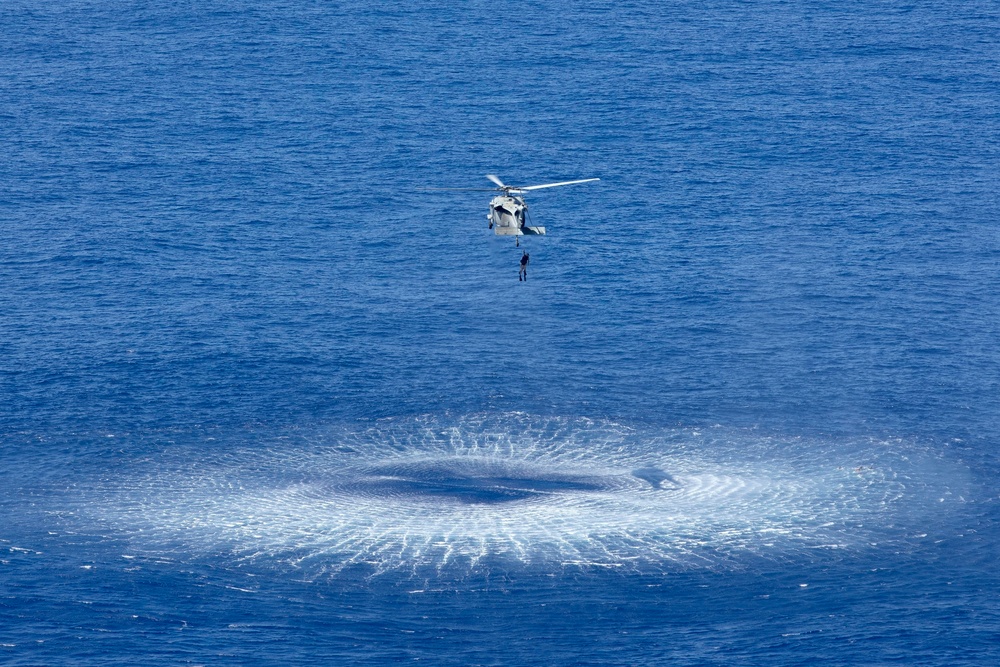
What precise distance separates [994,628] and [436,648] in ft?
217

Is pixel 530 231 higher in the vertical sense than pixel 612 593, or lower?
higher

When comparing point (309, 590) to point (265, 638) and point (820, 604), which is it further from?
point (820, 604)

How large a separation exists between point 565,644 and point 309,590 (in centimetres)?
3366

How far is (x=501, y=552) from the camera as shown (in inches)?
7697

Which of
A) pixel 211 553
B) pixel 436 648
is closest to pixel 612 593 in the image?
pixel 436 648

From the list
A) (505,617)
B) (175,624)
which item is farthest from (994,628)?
(175,624)

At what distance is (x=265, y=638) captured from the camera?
17662cm

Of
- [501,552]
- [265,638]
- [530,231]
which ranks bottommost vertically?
[265,638]

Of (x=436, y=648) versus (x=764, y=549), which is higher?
(x=764, y=549)

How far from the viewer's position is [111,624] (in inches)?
7062

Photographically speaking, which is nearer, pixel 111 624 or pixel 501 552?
pixel 111 624

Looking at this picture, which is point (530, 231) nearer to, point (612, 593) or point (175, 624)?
point (612, 593)

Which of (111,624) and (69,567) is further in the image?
(69,567)

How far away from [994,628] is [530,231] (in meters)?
72.4
